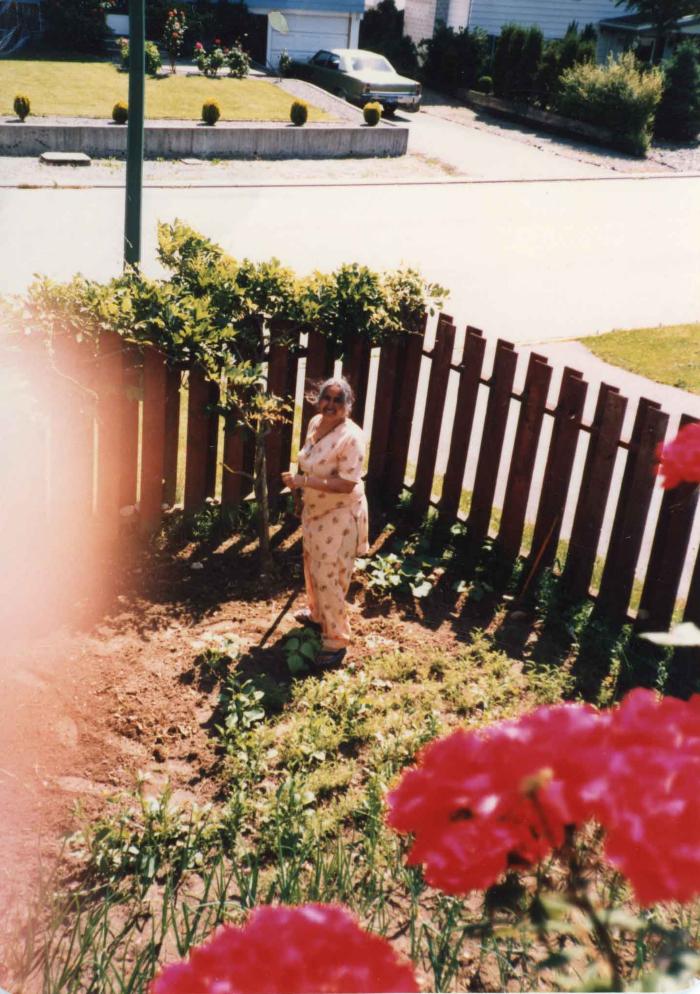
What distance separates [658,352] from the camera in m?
11.1

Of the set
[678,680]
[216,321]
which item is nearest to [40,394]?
[216,321]

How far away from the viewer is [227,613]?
5500 mm

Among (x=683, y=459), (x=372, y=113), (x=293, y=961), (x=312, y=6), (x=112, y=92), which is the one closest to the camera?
(x=293, y=961)

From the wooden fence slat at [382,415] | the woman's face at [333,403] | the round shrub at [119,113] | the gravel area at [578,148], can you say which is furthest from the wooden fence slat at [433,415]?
the gravel area at [578,148]

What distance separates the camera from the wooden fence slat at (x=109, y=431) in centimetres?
564

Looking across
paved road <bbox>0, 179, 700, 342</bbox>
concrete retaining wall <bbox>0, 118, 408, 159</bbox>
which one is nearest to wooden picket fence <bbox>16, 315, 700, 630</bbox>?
paved road <bbox>0, 179, 700, 342</bbox>

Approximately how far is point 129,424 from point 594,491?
261 centimetres

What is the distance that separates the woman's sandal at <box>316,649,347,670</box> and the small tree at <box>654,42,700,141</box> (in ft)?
105

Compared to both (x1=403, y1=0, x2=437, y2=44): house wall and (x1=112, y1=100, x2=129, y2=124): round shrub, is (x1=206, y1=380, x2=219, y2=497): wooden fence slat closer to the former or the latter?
(x1=112, y1=100, x2=129, y2=124): round shrub

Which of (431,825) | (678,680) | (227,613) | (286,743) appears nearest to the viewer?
(431,825)

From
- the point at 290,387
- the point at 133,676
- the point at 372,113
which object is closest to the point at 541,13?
the point at 372,113

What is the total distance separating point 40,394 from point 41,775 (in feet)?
7.44

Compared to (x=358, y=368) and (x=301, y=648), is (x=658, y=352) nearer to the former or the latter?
(x=358, y=368)

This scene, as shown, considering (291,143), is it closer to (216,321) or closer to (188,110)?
(188,110)
